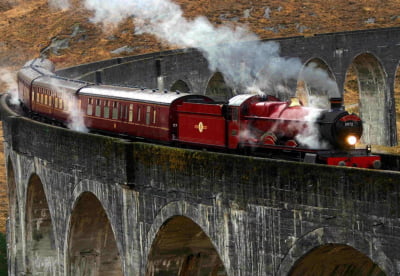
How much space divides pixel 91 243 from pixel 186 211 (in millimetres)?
7338

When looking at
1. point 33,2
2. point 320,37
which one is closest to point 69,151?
point 320,37

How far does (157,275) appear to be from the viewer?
19578 millimetres

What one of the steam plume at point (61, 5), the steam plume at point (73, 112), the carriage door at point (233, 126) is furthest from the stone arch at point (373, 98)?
the steam plume at point (61, 5)

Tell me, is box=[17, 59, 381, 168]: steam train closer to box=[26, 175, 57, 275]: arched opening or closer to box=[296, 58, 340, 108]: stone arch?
box=[26, 175, 57, 275]: arched opening

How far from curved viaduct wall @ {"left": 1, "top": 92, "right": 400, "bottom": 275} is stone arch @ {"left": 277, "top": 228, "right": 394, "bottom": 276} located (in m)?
0.02

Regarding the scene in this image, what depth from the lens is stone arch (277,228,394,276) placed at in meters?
13.4

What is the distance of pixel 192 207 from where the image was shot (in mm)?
17734

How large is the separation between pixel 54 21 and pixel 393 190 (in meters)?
65.1

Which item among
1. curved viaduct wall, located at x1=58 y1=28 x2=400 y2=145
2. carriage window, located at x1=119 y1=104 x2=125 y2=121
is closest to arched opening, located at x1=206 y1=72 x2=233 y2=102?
curved viaduct wall, located at x1=58 y1=28 x2=400 y2=145

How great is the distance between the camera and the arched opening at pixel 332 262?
579 inches

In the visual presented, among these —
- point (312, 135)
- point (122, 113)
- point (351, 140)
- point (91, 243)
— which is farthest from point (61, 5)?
point (351, 140)

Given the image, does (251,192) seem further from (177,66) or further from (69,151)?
(177,66)

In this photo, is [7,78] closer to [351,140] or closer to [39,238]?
[39,238]

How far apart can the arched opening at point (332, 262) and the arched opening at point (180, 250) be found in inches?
163
